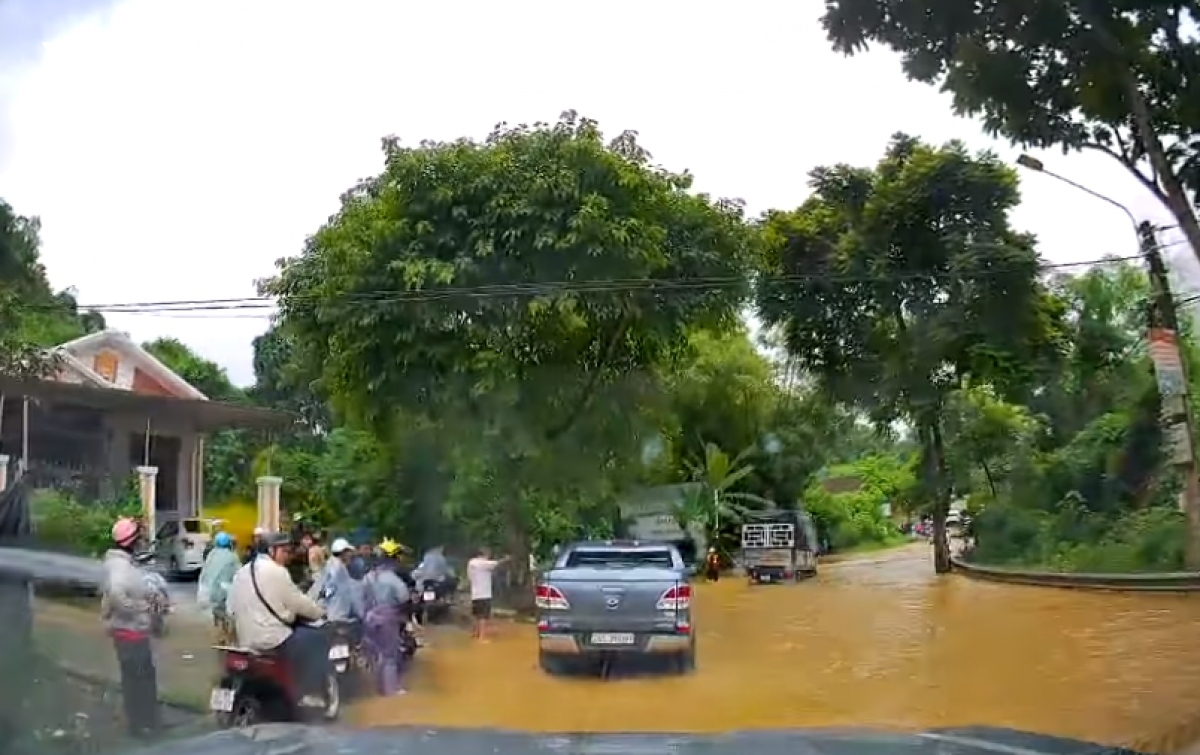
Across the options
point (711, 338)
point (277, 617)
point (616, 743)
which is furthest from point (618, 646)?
point (616, 743)

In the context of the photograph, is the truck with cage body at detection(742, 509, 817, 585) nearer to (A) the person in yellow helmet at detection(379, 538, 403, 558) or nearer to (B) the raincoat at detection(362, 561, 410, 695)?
(A) the person in yellow helmet at detection(379, 538, 403, 558)

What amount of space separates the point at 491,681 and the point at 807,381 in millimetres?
11572

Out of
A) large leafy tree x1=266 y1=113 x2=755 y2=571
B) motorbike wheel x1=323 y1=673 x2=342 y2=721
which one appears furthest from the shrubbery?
motorbike wheel x1=323 y1=673 x2=342 y2=721

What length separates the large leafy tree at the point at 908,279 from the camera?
1923 cm

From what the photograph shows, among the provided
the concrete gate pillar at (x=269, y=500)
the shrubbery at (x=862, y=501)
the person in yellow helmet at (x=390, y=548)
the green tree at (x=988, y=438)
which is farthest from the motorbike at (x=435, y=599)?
the shrubbery at (x=862, y=501)

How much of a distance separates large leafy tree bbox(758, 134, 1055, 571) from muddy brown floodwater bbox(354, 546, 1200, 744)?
3.74 metres

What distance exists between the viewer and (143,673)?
7.71m

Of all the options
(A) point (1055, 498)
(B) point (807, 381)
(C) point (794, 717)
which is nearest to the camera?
(C) point (794, 717)

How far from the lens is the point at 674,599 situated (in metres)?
11.6

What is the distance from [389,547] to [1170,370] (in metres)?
9.41

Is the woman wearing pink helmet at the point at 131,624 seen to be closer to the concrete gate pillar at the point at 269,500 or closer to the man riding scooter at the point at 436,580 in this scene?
the concrete gate pillar at the point at 269,500

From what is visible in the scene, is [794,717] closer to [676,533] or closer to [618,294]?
[618,294]

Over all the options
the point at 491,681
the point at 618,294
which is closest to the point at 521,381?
the point at 618,294

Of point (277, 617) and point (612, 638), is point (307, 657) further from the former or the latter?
point (612, 638)
